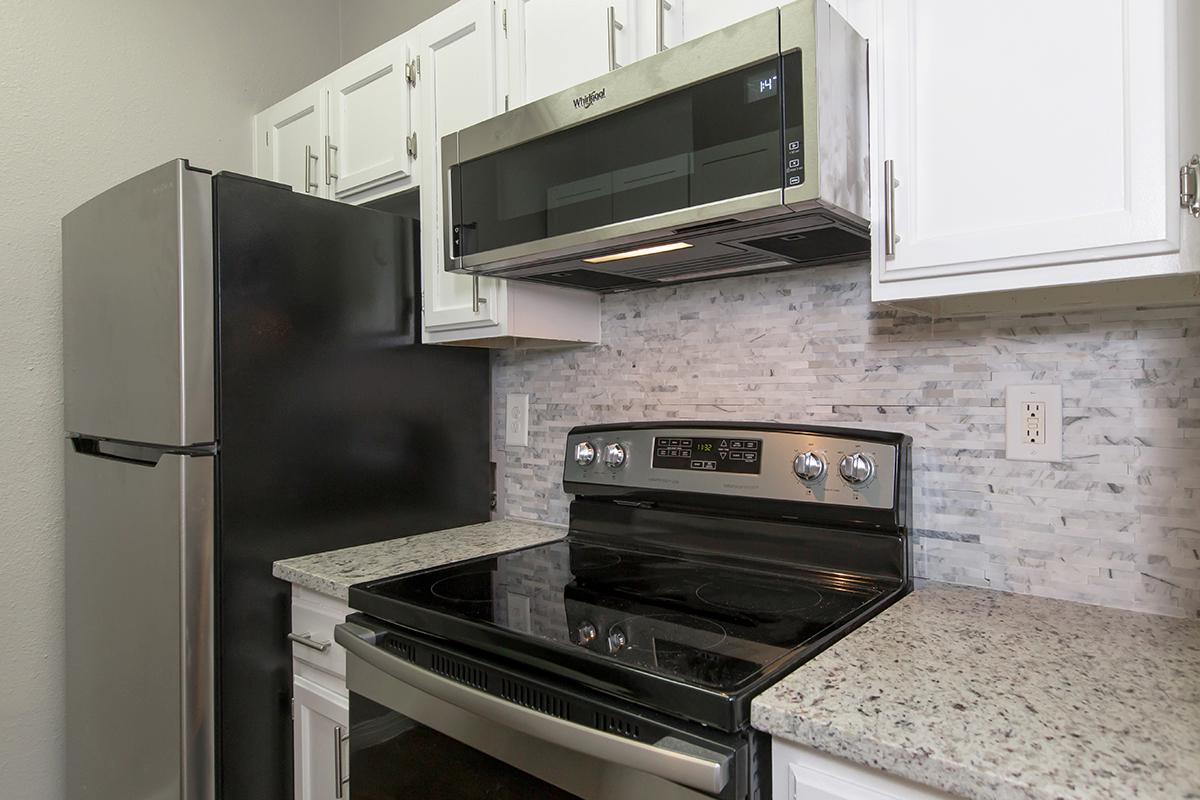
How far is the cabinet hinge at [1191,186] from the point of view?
0.83m

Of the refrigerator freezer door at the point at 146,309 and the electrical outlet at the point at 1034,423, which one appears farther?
the refrigerator freezer door at the point at 146,309

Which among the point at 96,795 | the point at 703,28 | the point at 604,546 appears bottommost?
the point at 96,795

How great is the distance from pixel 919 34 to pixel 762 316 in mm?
606

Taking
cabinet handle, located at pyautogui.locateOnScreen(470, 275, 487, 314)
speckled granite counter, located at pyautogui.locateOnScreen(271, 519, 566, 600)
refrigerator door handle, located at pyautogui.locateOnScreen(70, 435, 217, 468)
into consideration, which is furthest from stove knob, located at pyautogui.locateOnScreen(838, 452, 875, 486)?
refrigerator door handle, located at pyautogui.locateOnScreen(70, 435, 217, 468)

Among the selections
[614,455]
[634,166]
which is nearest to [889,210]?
[634,166]

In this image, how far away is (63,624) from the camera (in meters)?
1.92

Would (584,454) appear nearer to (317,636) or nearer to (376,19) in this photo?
(317,636)

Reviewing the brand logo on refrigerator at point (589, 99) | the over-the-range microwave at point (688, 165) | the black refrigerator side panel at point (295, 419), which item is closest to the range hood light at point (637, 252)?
the over-the-range microwave at point (688, 165)

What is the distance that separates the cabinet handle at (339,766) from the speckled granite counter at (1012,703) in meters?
0.95

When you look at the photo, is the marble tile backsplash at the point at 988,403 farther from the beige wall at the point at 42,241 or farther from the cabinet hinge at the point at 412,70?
the beige wall at the point at 42,241

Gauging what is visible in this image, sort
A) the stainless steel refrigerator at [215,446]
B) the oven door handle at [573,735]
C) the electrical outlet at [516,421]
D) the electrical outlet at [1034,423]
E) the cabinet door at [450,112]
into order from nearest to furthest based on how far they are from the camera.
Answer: the oven door handle at [573,735]
the electrical outlet at [1034,423]
the stainless steel refrigerator at [215,446]
the cabinet door at [450,112]
the electrical outlet at [516,421]

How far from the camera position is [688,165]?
3.72 ft

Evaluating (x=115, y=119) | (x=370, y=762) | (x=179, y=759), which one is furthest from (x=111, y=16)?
(x=370, y=762)

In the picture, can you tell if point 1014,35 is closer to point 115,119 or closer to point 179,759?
point 179,759
